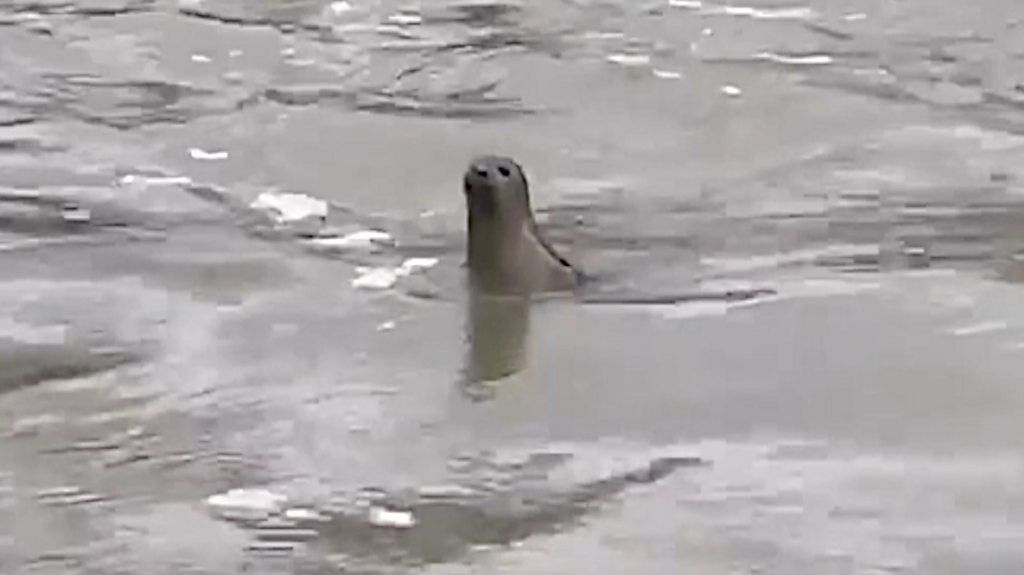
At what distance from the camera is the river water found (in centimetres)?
389

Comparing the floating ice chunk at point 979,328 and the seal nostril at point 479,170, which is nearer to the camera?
the floating ice chunk at point 979,328

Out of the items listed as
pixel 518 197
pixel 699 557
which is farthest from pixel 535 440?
pixel 518 197

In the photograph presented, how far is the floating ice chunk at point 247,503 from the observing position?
12.8 ft

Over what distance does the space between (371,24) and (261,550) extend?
166 inches

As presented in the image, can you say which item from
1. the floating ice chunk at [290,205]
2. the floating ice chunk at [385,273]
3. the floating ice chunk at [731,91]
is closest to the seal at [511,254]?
the floating ice chunk at [385,273]

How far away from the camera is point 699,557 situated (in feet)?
12.3

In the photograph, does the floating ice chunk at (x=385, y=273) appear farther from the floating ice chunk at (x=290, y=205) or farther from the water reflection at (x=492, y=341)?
the floating ice chunk at (x=290, y=205)

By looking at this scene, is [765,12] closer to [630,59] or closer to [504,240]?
[630,59]

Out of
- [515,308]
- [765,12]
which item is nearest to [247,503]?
[515,308]

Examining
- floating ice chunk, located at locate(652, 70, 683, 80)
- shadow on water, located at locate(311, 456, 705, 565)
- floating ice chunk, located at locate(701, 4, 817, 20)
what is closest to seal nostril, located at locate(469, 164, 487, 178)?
shadow on water, located at locate(311, 456, 705, 565)

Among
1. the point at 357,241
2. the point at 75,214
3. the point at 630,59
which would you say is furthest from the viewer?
the point at 630,59

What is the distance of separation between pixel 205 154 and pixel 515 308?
1.46 metres

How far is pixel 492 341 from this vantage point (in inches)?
190

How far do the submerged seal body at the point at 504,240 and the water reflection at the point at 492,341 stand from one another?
5cm
